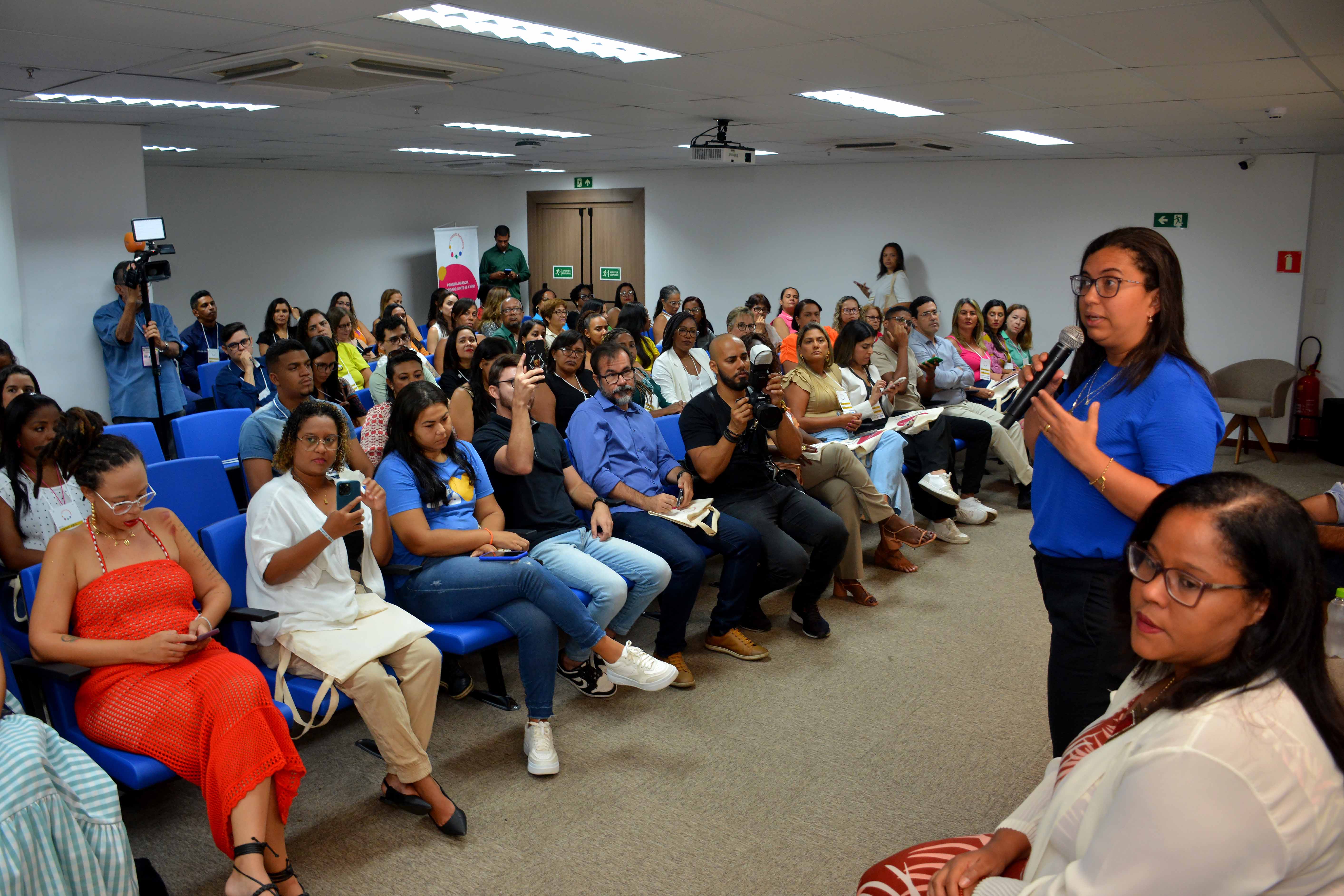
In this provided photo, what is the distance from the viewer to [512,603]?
3.11m

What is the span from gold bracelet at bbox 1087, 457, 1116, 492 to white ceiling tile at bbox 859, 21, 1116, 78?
8.11 feet

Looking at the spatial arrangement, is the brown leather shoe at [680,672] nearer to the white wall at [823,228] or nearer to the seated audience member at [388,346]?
the seated audience member at [388,346]

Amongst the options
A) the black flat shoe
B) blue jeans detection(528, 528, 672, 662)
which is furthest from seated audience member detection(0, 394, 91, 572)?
blue jeans detection(528, 528, 672, 662)

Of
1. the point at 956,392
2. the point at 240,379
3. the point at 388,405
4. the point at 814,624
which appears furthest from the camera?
the point at 956,392

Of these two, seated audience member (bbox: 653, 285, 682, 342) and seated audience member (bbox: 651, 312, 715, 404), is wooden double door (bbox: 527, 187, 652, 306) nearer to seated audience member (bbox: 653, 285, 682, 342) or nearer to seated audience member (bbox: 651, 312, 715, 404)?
seated audience member (bbox: 653, 285, 682, 342)

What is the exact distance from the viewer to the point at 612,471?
12.9ft

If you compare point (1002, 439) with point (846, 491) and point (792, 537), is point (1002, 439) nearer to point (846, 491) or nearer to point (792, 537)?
point (846, 491)

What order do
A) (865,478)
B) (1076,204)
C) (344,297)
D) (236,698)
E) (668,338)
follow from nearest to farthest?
(236,698) → (865,478) → (668,338) → (344,297) → (1076,204)

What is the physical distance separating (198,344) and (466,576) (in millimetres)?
4817

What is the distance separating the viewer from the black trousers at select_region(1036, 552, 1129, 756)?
5.77 feet

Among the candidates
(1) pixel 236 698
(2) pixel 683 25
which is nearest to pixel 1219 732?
(1) pixel 236 698

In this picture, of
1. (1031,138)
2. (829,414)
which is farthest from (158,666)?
(1031,138)

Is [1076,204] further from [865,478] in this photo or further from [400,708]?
[400,708]

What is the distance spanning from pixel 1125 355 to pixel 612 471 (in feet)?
8.02
